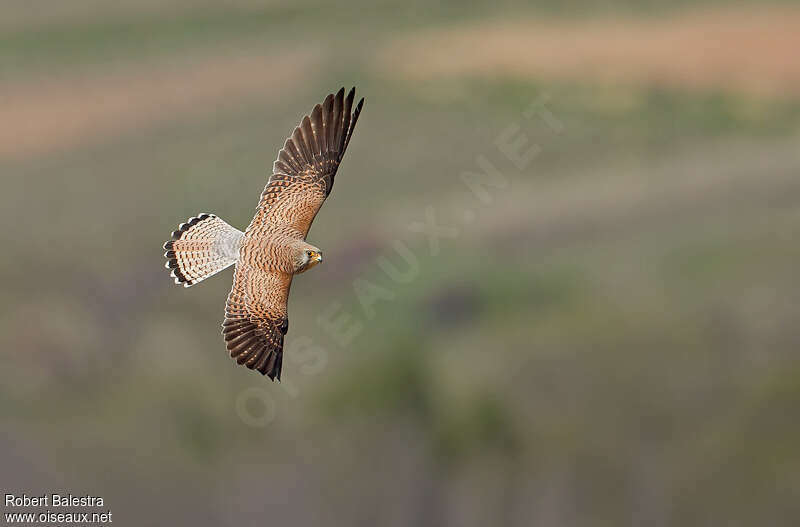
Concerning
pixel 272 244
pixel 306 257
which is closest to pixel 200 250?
pixel 272 244

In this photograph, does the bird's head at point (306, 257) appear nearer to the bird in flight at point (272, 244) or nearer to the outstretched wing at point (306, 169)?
the bird in flight at point (272, 244)

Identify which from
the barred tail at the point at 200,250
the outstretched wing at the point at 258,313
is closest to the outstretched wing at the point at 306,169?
the barred tail at the point at 200,250

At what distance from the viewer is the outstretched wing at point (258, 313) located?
24.2ft

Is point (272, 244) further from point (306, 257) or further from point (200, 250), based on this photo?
point (200, 250)

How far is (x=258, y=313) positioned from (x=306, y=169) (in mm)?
Result: 1303

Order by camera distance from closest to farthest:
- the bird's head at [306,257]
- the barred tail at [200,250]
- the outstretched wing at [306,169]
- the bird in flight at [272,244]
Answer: the bird's head at [306,257], the bird in flight at [272,244], the barred tail at [200,250], the outstretched wing at [306,169]

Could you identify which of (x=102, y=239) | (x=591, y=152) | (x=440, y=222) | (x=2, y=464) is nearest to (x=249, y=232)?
(x=2, y=464)

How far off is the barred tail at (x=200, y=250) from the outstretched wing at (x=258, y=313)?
0.75 feet

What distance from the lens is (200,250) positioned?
7676 millimetres

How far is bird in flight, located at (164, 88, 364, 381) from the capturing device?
7379 millimetres

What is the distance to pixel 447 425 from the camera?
84.5 ft

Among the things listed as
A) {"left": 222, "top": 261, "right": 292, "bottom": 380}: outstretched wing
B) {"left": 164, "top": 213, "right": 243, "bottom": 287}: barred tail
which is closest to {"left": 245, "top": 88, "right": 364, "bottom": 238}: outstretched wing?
{"left": 164, "top": 213, "right": 243, "bottom": 287}: barred tail

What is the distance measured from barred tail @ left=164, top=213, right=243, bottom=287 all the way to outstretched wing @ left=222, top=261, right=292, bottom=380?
23 cm

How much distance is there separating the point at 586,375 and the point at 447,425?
4.11 metres
